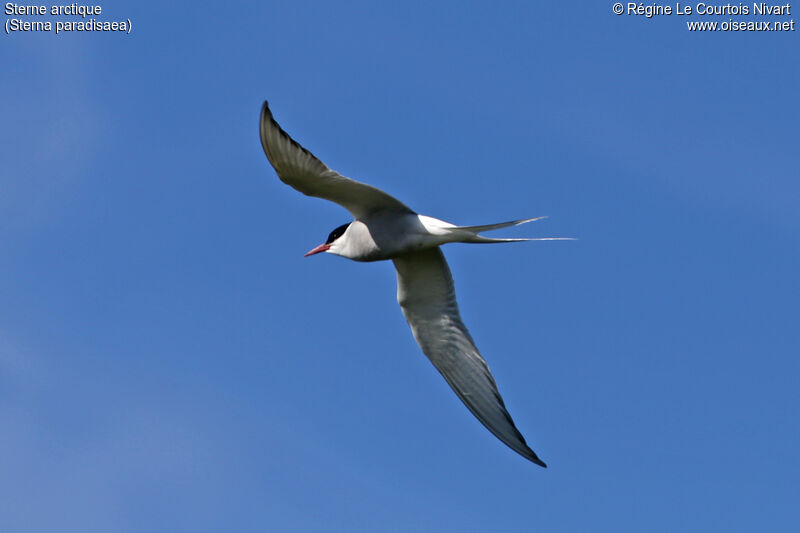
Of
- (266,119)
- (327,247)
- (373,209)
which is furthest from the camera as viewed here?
(327,247)

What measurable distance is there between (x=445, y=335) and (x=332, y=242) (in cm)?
199

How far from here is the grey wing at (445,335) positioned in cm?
1320

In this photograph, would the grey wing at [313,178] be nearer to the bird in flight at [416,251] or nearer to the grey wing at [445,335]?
the bird in flight at [416,251]

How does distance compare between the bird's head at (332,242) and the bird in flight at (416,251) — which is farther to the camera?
the bird's head at (332,242)

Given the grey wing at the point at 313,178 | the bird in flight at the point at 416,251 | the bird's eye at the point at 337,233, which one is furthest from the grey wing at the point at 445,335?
Answer: the grey wing at the point at 313,178

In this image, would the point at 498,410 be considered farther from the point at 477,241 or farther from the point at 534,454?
the point at 477,241

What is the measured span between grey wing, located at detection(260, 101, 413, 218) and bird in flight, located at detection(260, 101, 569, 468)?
0.03ft

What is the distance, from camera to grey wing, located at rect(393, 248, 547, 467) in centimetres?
1320

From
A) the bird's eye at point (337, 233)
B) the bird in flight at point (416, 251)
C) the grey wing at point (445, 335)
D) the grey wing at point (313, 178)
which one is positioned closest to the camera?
the grey wing at point (313, 178)

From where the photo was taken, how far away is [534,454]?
12.8 meters

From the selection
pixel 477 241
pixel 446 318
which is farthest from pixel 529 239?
pixel 446 318

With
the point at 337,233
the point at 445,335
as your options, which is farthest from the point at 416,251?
the point at 445,335

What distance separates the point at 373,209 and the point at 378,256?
1.82 feet

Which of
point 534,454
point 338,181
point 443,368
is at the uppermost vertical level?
point 338,181
